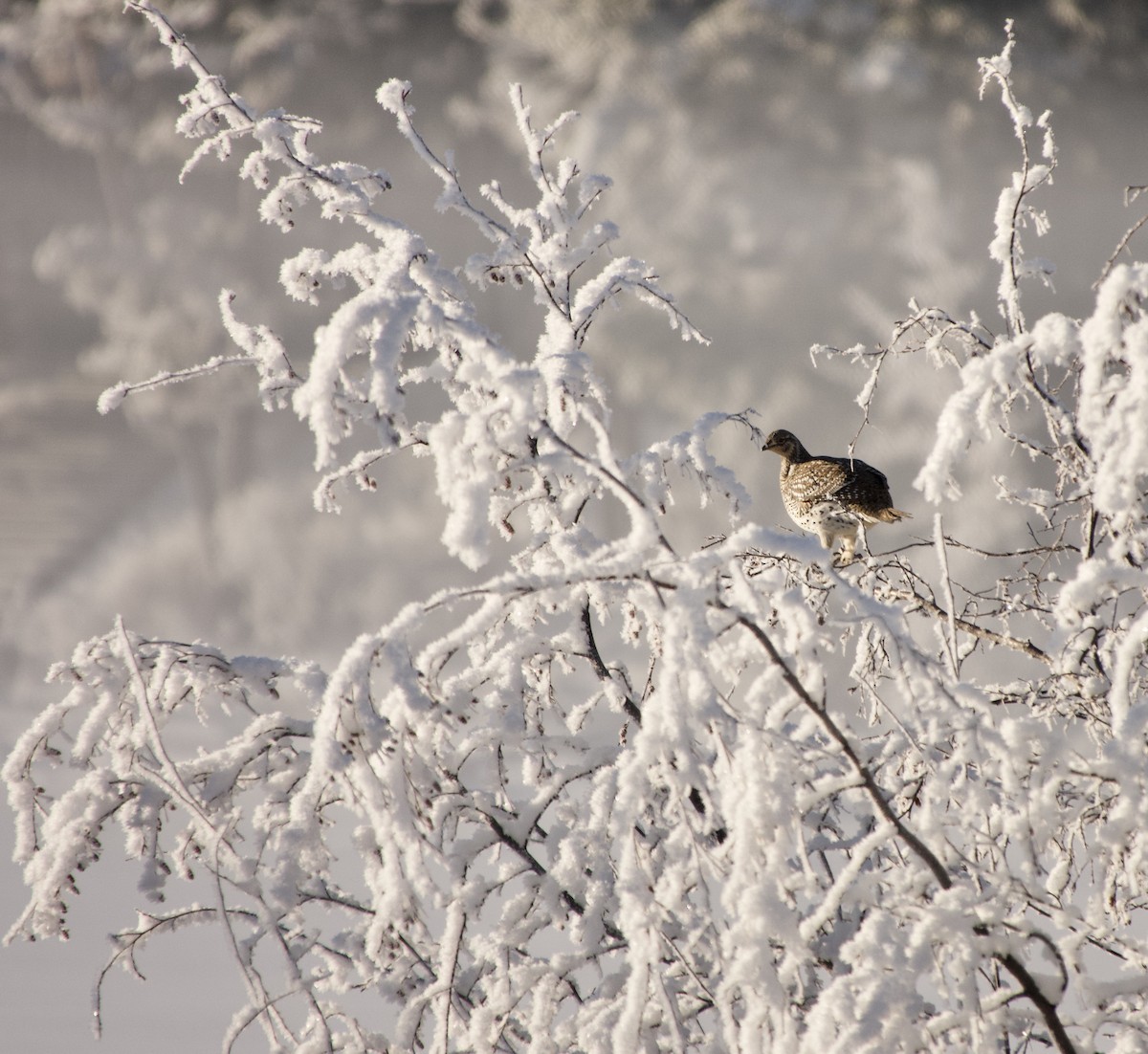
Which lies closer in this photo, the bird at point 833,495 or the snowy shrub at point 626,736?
the snowy shrub at point 626,736

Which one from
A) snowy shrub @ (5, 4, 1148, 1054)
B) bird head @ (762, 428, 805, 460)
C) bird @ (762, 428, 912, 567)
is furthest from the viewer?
bird head @ (762, 428, 805, 460)

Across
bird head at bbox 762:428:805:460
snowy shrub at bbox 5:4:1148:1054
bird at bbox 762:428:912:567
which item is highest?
bird head at bbox 762:428:805:460

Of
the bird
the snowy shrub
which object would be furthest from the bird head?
the snowy shrub

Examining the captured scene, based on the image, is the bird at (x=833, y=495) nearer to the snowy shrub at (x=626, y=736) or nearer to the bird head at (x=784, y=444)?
the bird head at (x=784, y=444)

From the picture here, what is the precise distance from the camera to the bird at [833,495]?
5477mm

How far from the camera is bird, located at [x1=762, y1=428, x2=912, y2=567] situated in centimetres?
548

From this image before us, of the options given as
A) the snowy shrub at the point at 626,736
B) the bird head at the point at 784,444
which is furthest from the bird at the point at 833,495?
the snowy shrub at the point at 626,736

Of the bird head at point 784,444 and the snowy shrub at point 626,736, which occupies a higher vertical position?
the bird head at point 784,444

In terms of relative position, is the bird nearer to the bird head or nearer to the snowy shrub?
the bird head

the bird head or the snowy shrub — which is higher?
A: the bird head

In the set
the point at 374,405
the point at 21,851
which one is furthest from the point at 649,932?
the point at 21,851

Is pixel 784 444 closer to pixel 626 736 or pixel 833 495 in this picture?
pixel 833 495

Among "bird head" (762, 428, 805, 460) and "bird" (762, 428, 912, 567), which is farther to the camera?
"bird head" (762, 428, 805, 460)

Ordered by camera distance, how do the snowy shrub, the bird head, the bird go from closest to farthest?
1. the snowy shrub
2. the bird
3. the bird head
